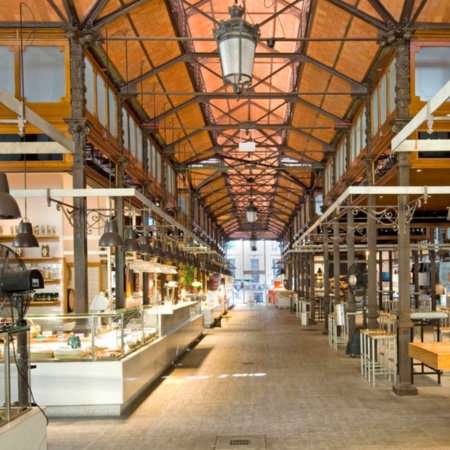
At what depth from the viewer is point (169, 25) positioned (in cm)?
1312

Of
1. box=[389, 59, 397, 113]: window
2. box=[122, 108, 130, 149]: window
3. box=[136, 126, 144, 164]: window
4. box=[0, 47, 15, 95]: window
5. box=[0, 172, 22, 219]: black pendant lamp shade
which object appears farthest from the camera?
box=[136, 126, 144, 164]: window

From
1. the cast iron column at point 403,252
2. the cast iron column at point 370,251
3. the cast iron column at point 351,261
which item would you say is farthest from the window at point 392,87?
the cast iron column at point 351,261

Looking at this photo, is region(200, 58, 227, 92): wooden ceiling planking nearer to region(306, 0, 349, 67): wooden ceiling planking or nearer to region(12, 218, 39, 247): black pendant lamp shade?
region(306, 0, 349, 67): wooden ceiling planking

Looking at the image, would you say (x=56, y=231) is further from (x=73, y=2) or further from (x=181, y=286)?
(x=181, y=286)

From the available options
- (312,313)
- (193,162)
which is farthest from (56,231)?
(312,313)

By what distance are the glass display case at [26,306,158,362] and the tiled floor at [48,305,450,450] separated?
0.85 meters

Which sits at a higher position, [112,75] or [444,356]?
[112,75]

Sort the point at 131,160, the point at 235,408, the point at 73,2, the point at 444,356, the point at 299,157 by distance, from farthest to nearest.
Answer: the point at 299,157
the point at 131,160
the point at 73,2
the point at 235,408
the point at 444,356

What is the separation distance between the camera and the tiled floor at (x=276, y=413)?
6.98 m

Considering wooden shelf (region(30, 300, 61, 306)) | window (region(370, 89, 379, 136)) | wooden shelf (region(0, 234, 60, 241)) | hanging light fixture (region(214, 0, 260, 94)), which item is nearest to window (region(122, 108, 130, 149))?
wooden shelf (region(0, 234, 60, 241))

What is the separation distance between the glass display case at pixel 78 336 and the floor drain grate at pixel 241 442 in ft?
6.86

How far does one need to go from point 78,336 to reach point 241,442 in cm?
276

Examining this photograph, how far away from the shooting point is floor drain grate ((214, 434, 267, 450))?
22.1 ft

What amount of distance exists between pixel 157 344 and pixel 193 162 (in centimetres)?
1284
